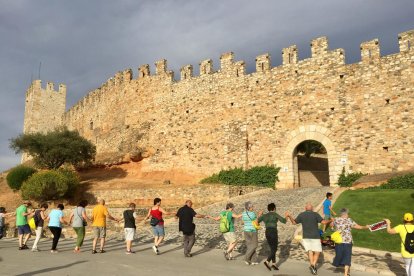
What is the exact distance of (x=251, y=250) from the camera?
786 cm

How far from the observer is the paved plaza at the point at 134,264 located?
6695 millimetres

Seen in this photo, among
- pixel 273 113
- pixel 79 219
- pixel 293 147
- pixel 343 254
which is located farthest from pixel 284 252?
pixel 273 113

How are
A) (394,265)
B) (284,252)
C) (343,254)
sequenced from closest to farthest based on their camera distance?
1. (343,254)
2. (394,265)
3. (284,252)

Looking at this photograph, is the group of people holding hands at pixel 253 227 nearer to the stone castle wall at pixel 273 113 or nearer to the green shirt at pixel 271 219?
the green shirt at pixel 271 219

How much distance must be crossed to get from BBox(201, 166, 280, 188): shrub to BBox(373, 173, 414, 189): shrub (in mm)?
6623

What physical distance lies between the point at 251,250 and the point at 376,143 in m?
13.1

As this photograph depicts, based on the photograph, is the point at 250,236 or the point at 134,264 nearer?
the point at 134,264

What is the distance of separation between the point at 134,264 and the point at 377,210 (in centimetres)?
817

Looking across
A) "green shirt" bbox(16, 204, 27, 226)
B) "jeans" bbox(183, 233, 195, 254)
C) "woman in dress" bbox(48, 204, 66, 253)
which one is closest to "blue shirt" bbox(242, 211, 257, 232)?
"jeans" bbox(183, 233, 195, 254)

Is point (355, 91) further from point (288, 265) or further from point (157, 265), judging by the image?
point (157, 265)

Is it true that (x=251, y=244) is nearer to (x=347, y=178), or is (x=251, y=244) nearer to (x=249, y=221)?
(x=249, y=221)

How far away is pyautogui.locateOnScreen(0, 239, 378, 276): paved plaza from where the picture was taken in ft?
22.0

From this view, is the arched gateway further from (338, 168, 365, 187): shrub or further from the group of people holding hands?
the group of people holding hands

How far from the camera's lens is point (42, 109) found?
46.6 meters
